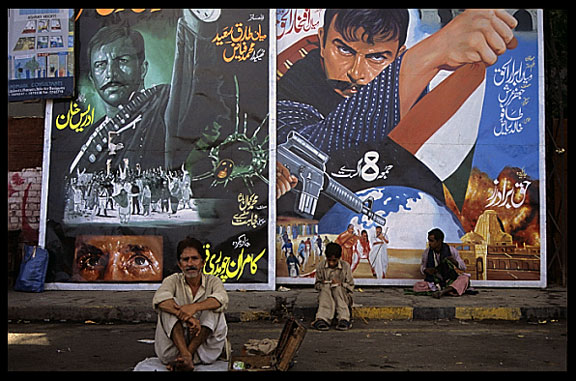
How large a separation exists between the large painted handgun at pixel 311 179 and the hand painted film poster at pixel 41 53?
3544 mm

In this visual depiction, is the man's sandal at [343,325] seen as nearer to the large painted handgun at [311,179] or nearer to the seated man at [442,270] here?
the seated man at [442,270]

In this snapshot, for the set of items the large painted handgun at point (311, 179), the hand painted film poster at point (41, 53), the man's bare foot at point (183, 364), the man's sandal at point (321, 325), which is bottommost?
the man's sandal at point (321, 325)

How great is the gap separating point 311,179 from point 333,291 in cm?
264

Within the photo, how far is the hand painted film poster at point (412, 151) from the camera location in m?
9.37

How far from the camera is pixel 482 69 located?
31.3 ft

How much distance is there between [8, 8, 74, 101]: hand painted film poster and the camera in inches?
372

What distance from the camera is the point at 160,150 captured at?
30.6 ft

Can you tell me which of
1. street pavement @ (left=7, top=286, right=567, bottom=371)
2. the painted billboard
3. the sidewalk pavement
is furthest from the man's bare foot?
the painted billboard

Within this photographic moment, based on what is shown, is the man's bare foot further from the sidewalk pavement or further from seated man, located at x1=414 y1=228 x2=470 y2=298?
seated man, located at x1=414 y1=228 x2=470 y2=298

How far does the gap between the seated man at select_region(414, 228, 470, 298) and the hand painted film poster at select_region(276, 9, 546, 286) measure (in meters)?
0.55

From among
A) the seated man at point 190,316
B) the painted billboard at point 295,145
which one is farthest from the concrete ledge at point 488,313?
the seated man at point 190,316

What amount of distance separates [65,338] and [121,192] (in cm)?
321

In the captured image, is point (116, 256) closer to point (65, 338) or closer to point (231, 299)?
point (231, 299)

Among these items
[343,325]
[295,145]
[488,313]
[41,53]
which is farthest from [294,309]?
[41,53]
